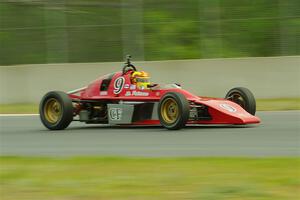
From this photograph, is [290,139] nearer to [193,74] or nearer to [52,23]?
[193,74]

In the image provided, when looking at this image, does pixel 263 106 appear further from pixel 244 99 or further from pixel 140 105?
pixel 140 105

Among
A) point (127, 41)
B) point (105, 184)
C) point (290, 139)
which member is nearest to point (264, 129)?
point (290, 139)

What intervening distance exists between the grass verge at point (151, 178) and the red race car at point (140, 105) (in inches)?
138

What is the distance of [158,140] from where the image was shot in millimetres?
11102

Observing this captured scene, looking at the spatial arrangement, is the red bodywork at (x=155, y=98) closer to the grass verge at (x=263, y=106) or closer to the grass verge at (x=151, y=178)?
the grass verge at (x=151, y=178)

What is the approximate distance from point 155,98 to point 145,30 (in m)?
9.25

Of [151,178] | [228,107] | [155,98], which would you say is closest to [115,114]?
[155,98]

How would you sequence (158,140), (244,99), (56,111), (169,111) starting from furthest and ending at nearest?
(56,111)
(244,99)
(169,111)
(158,140)

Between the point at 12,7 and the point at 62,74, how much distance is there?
344 cm

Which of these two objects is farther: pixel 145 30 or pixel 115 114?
pixel 145 30

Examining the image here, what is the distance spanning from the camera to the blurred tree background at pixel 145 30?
2083cm

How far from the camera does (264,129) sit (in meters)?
12.1

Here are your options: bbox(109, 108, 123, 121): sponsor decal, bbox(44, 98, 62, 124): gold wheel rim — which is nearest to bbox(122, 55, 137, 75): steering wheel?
bbox(109, 108, 123, 121): sponsor decal

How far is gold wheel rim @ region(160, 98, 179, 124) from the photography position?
12.1 meters
